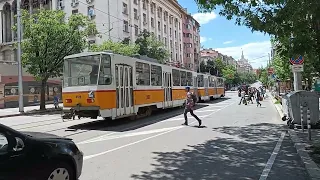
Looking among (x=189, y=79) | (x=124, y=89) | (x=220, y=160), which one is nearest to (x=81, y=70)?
(x=124, y=89)

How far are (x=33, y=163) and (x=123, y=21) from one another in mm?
48464

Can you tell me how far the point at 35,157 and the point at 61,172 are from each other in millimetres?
589

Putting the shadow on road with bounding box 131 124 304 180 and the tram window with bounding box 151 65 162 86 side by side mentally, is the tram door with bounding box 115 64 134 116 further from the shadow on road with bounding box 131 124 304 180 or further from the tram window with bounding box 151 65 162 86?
the shadow on road with bounding box 131 124 304 180

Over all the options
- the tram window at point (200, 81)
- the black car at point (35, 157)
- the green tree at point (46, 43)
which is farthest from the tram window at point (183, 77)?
the black car at point (35, 157)

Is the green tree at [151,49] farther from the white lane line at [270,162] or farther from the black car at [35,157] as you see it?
the black car at [35,157]

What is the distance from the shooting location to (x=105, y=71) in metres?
14.9

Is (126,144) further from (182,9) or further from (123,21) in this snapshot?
(182,9)

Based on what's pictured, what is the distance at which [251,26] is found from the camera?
32.5 ft

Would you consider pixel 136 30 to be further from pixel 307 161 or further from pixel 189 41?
pixel 307 161

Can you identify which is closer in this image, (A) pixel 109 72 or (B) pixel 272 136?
(B) pixel 272 136

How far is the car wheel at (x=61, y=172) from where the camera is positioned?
495 cm

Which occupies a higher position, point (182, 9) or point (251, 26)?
point (182, 9)

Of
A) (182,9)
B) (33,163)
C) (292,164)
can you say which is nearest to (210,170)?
(292,164)

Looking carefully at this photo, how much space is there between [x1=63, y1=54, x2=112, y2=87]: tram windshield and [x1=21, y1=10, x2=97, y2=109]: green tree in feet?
49.1
